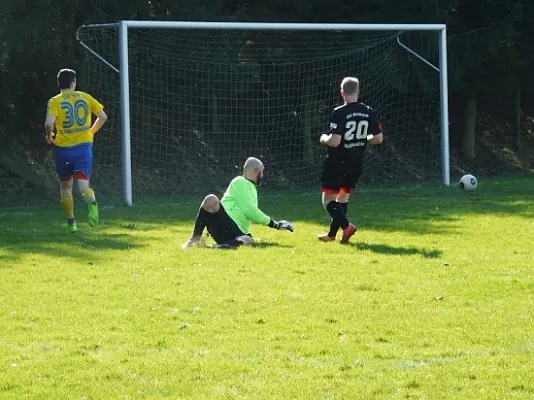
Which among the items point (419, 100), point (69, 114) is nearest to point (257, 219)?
point (69, 114)

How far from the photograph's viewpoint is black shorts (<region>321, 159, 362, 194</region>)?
13.1 metres

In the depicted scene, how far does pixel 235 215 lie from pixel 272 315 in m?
4.44

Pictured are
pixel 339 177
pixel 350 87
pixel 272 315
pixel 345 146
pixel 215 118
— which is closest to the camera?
pixel 272 315

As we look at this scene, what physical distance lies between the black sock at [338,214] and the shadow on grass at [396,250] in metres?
0.25

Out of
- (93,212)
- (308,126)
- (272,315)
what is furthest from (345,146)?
(308,126)

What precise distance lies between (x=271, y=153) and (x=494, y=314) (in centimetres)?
1687

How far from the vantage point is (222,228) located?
41.6ft

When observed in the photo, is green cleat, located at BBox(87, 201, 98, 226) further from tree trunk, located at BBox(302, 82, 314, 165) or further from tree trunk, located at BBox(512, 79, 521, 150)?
tree trunk, located at BBox(512, 79, 521, 150)

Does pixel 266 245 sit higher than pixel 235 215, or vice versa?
pixel 235 215

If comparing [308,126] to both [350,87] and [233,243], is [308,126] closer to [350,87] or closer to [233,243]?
[350,87]

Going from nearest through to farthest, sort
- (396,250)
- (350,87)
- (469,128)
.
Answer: (396,250)
(350,87)
(469,128)

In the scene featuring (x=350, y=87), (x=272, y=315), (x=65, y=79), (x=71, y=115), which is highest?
(x=65, y=79)

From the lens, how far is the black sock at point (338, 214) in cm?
1281

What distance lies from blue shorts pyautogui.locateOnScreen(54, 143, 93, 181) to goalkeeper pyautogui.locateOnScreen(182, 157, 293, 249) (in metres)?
Result: 2.21
